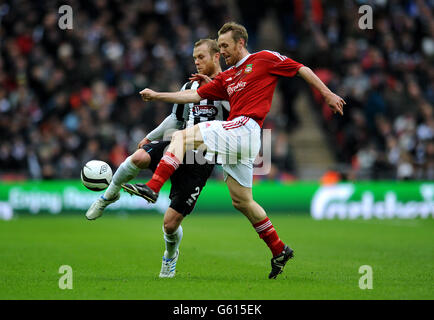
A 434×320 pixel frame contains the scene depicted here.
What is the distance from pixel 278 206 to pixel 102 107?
18.6ft

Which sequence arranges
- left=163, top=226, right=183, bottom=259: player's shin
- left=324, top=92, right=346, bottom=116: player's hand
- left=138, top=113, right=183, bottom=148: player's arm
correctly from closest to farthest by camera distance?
left=324, top=92, right=346, bottom=116: player's hand, left=163, top=226, right=183, bottom=259: player's shin, left=138, top=113, right=183, bottom=148: player's arm

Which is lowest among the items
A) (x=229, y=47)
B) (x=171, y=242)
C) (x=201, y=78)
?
(x=171, y=242)

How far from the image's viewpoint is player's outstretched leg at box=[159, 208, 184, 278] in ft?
27.4

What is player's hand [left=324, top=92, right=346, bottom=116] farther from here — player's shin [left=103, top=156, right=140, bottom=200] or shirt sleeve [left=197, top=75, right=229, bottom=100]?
player's shin [left=103, top=156, right=140, bottom=200]

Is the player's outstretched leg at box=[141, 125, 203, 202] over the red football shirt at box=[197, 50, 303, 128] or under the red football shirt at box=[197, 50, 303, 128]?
under

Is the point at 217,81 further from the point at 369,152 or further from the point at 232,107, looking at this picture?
the point at 369,152

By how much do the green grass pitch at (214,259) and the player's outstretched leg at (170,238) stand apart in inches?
6.5

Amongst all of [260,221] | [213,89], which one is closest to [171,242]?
[260,221]

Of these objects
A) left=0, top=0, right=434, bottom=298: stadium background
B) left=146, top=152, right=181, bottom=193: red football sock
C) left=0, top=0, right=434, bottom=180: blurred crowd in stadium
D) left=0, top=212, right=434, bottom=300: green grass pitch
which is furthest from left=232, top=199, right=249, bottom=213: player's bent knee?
left=0, top=0, right=434, bottom=180: blurred crowd in stadium

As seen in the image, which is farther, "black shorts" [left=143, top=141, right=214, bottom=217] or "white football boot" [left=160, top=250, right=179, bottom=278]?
"white football boot" [left=160, top=250, right=179, bottom=278]

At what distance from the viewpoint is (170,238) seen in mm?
8516

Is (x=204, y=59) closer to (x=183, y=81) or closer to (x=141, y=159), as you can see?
(x=141, y=159)

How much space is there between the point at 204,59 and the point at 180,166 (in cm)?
135

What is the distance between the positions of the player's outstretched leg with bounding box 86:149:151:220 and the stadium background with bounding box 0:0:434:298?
27.0 feet
